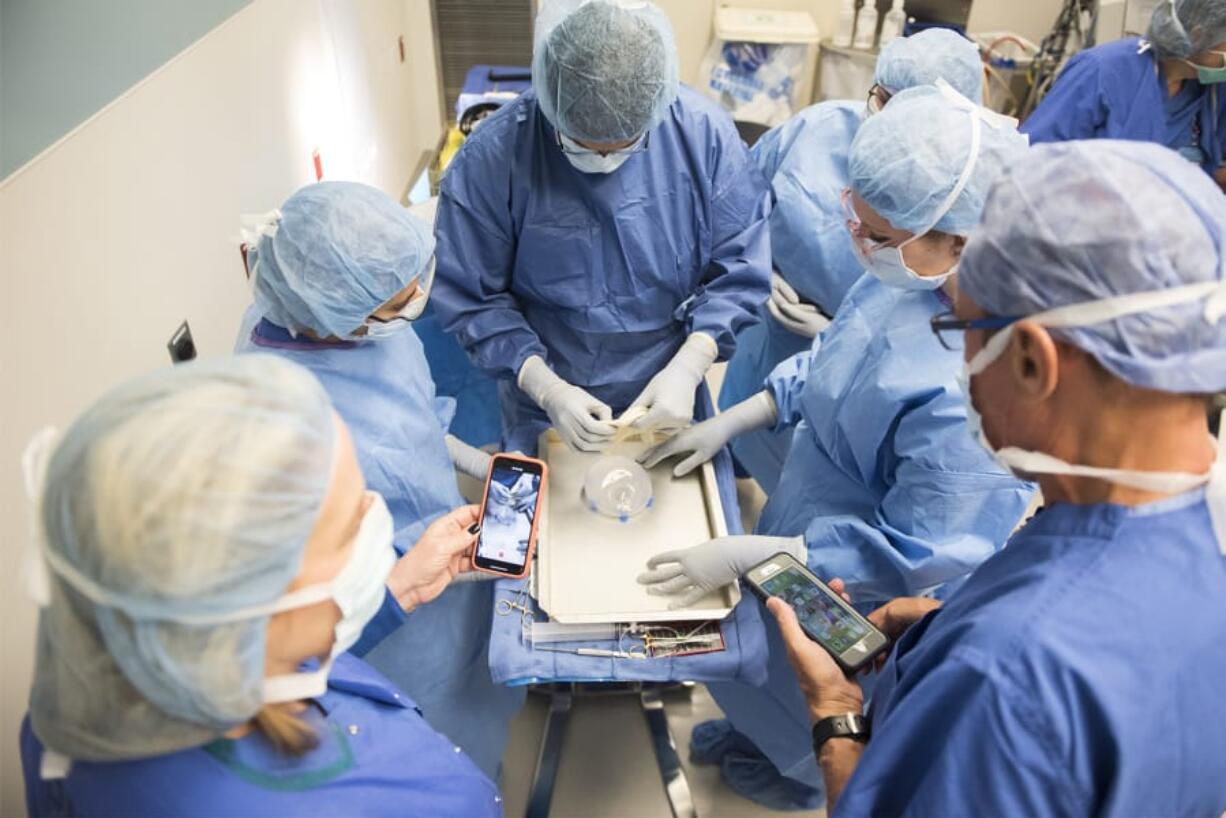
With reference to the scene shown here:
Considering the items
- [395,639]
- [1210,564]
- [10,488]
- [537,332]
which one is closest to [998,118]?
[1210,564]

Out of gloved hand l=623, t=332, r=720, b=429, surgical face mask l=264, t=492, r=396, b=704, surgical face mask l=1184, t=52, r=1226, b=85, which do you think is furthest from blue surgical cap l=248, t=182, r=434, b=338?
surgical face mask l=1184, t=52, r=1226, b=85

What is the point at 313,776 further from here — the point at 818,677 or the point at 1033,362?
the point at 1033,362

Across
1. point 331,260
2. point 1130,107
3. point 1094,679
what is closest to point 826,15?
point 1130,107

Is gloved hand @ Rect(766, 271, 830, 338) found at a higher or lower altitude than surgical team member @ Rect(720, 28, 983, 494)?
lower

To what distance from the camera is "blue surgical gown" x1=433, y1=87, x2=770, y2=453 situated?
1.51m

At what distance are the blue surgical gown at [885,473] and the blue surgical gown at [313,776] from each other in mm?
736

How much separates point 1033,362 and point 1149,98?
2.08 metres

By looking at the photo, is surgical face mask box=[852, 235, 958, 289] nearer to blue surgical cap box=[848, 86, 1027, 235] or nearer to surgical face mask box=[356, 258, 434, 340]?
blue surgical cap box=[848, 86, 1027, 235]

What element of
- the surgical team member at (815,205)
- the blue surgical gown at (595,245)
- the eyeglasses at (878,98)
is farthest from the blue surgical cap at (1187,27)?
the blue surgical gown at (595,245)

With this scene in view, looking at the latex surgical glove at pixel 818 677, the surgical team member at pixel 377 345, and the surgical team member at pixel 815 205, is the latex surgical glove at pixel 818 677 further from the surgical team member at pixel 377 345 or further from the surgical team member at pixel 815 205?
the surgical team member at pixel 815 205

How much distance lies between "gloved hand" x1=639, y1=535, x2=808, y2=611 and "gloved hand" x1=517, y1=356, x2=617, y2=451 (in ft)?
1.01

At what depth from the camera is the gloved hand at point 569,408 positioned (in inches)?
59.6

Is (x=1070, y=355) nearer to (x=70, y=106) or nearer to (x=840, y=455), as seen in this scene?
(x=840, y=455)

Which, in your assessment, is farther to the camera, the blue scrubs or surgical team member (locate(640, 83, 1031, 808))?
the blue scrubs
